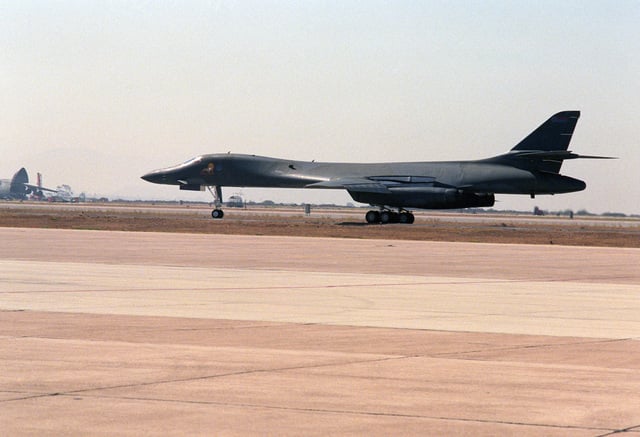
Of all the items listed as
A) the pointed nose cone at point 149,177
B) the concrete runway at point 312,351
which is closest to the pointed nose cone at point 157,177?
the pointed nose cone at point 149,177

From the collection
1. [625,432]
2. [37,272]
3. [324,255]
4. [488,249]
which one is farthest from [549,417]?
[488,249]

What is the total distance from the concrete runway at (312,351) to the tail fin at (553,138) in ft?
134

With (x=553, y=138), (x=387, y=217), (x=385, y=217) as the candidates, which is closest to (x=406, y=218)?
(x=387, y=217)

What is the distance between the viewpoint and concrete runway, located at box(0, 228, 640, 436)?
9562mm

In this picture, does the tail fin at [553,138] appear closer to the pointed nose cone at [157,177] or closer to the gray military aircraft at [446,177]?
the gray military aircraft at [446,177]

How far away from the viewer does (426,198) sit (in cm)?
7106

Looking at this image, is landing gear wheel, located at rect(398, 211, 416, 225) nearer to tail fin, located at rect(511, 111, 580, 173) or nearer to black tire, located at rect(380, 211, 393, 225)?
black tire, located at rect(380, 211, 393, 225)

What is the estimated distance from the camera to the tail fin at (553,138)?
70062 millimetres

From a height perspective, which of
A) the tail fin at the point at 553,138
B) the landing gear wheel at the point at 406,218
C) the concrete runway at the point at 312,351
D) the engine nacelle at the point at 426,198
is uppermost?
the tail fin at the point at 553,138

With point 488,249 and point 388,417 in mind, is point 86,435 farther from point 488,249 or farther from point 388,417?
point 488,249

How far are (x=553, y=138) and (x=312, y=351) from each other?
5852 cm

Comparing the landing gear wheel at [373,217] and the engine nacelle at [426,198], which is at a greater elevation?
the engine nacelle at [426,198]

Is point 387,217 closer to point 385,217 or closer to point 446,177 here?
point 385,217

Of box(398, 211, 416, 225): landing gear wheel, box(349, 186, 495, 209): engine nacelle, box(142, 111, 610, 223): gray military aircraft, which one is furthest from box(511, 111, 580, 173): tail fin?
box(398, 211, 416, 225): landing gear wheel
